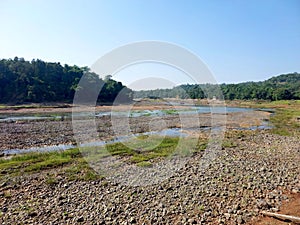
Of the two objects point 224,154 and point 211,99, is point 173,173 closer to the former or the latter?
point 224,154

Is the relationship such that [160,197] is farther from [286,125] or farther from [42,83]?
[42,83]

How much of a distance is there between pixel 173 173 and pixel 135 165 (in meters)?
2.70

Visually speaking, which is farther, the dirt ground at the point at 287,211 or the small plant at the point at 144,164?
the small plant at the point at 144,164

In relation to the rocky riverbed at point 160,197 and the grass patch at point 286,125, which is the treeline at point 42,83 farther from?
the rocky riverbed at point 160,197

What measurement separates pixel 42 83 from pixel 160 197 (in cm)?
7335

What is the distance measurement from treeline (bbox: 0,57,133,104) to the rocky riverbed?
58.9 metres

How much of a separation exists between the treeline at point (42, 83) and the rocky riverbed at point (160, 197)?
193 feet

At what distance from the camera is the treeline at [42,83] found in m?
67.8

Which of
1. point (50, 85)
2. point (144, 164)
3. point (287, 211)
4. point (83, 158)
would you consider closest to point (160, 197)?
point (287, 211)

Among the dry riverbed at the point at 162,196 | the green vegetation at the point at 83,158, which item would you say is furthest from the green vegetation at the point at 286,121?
the dry riverbed at the point at 162,196

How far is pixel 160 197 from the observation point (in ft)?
29.7

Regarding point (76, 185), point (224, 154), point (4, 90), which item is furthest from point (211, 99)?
point (76, 185)

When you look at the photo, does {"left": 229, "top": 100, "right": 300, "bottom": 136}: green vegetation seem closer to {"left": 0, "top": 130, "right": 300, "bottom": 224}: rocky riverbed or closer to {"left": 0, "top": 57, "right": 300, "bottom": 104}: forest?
{"left": 0, "top": 130, "right": 300, "bottom": 224}: rocky riverbed

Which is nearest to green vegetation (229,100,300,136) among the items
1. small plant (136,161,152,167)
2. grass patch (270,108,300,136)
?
grass patch (270,108,300,136)
